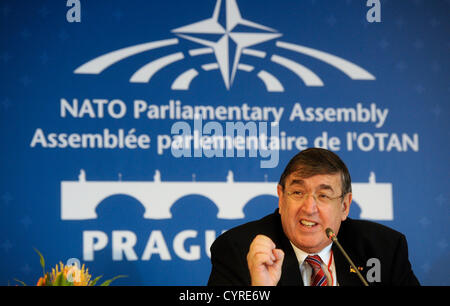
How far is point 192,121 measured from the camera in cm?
397

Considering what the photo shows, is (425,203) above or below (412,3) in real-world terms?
below

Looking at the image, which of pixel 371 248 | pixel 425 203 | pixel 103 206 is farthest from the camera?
→ pixel 425 203

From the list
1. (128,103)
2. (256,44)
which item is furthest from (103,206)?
(256,44)

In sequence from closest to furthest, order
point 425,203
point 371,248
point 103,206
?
point 371,248 → point 103,206 → point 425,203

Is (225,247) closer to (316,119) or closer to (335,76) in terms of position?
(316,119)

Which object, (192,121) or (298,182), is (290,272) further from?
(192,121)

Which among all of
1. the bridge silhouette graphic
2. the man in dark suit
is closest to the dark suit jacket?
the man in dark suit

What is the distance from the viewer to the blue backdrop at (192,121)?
383 cm

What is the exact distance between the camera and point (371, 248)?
2676 mm

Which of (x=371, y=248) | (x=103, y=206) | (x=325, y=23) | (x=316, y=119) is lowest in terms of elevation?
(x=371, y=248)

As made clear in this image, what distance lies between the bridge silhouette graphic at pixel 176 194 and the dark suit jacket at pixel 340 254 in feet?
3.72

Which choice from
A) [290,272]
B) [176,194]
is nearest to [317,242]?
[290,272]

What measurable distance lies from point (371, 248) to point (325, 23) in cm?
214

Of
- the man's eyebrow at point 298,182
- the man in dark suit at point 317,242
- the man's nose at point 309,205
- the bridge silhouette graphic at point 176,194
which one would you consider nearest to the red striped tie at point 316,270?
the man in dark suit at point 317,242
